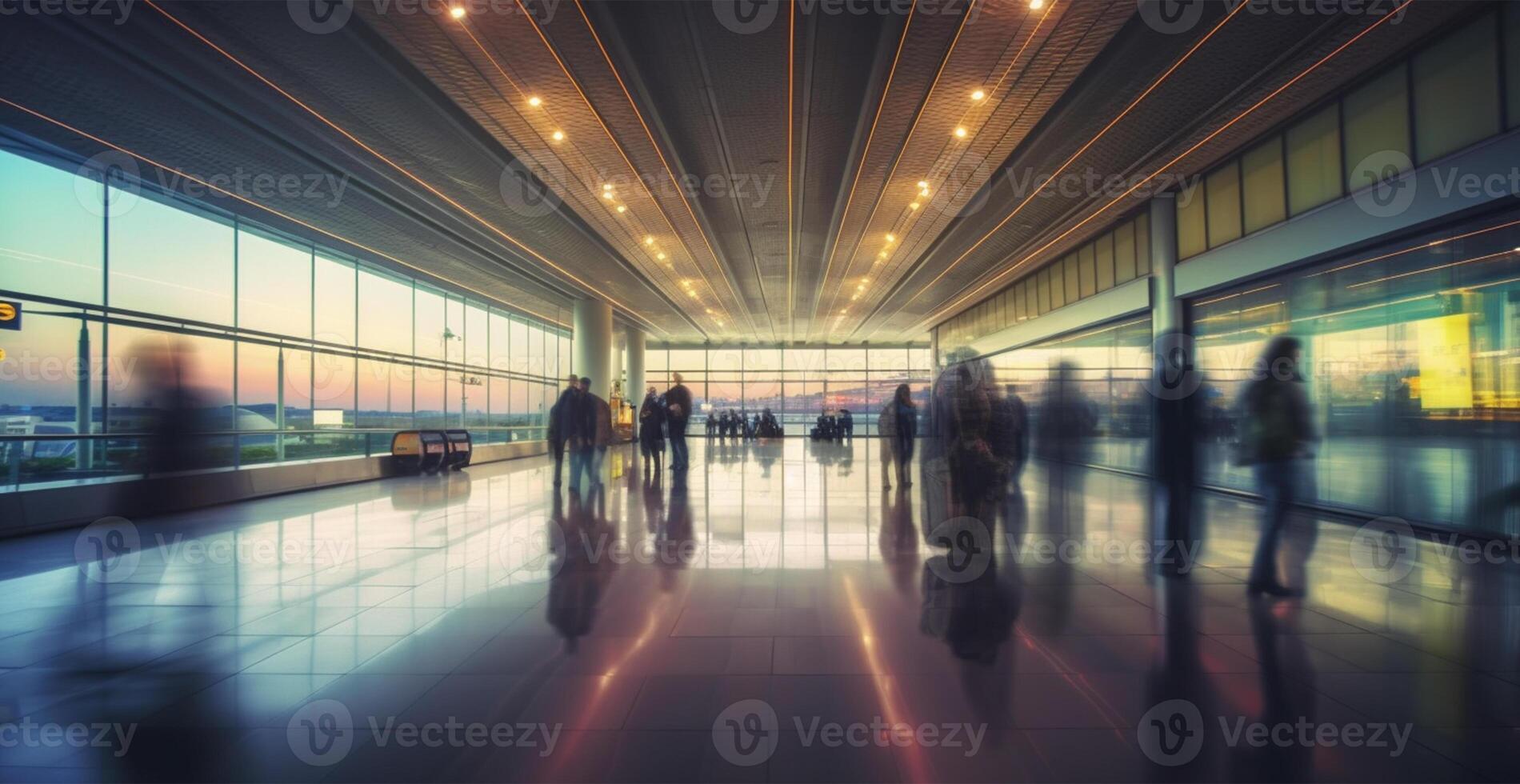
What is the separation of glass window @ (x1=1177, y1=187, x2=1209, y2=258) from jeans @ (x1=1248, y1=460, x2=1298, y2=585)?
7.27 metres

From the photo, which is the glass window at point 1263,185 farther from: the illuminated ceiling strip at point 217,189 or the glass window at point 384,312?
the glass window at point 384,312

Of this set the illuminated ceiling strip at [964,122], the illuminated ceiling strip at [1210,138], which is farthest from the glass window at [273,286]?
the illuminated ceiling strip at [1210,138]

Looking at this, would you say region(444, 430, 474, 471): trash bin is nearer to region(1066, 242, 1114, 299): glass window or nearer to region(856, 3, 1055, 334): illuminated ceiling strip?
region(856, 3, 1055, 334): illuminated ceiling strip

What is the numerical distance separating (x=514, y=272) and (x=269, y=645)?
1445 centimetres

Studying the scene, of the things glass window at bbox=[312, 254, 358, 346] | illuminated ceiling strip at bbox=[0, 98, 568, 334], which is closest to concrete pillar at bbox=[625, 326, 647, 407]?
illuminated ceiling strip at bbox=[0, 98, 568, 334]

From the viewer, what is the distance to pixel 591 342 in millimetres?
21375

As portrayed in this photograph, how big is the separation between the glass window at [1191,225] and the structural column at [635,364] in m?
22.0

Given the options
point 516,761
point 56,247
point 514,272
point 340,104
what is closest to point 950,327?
point 514,272

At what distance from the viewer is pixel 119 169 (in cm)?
933

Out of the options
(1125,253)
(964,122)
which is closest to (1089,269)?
(1125,253)

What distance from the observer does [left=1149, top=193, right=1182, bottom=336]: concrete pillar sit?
1145 centimetres

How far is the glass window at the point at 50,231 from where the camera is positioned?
26.5 feet

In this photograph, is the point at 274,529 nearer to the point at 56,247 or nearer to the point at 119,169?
the point at 56,247

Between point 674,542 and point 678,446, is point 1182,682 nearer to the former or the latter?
point 674,542
